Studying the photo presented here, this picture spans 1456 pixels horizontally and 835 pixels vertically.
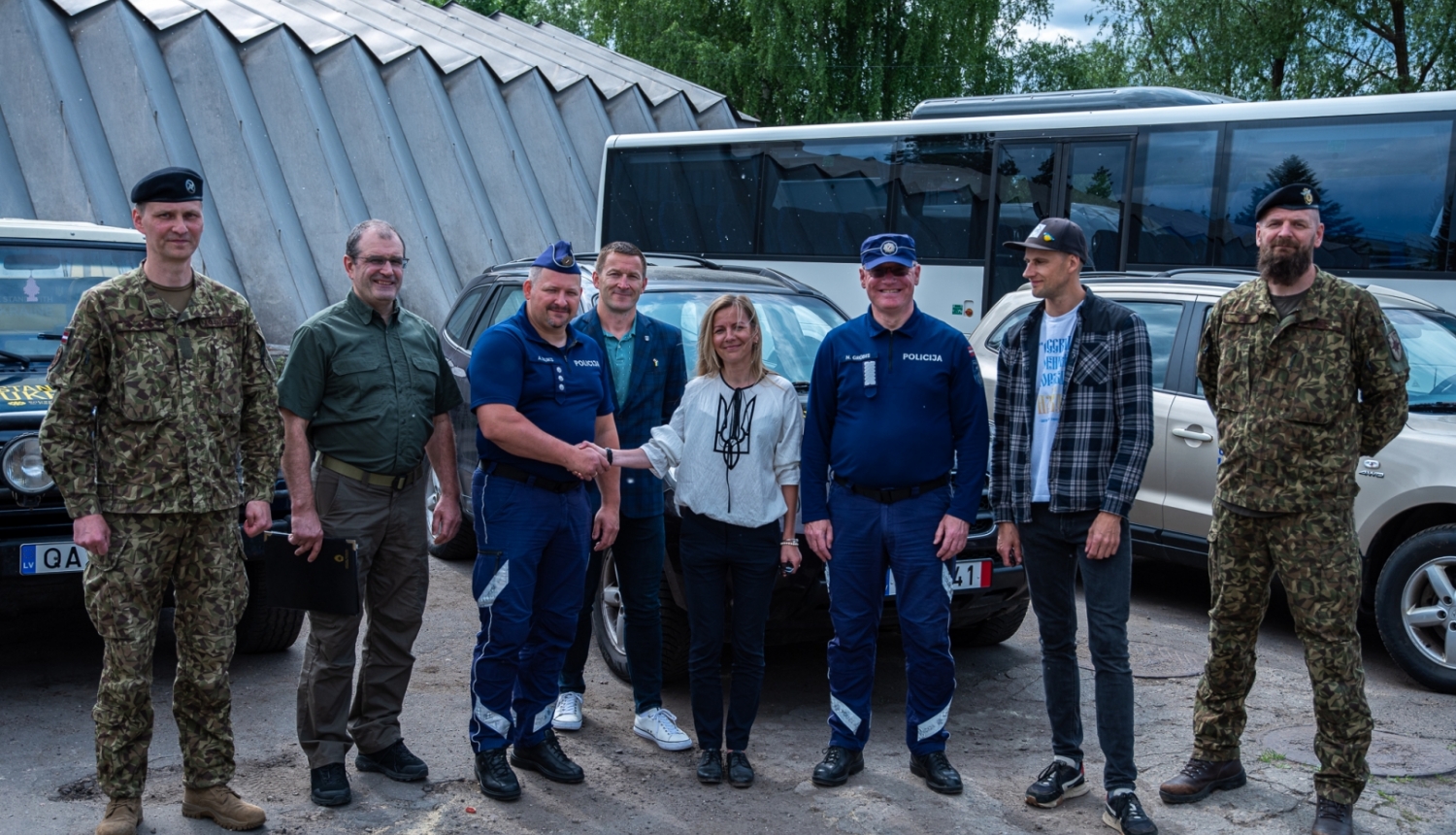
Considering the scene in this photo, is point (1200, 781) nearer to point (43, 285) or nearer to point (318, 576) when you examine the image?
point (318, 576)

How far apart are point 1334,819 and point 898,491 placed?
180cm

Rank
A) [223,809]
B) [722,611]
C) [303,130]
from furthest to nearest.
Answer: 1. [303,130]
2. [722,611]
3. [223,809]

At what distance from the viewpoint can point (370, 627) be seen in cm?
478

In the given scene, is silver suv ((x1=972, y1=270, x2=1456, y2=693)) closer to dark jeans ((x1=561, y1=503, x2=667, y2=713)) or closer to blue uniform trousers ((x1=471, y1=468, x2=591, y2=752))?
dark jeans ((x1=561, y1=503, x2=667, y2=713))

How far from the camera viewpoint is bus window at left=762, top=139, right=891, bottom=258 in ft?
46.0

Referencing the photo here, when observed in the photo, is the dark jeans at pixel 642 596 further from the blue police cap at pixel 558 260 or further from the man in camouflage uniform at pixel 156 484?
the man in camouflage uniform at pixel 156 484

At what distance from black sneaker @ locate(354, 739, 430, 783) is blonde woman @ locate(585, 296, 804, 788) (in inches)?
40.5

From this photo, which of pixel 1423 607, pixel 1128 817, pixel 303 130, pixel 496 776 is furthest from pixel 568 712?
pixel 303 130

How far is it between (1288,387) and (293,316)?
13.0 meters

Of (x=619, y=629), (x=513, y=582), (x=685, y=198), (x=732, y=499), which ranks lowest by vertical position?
(x=619, y=629)

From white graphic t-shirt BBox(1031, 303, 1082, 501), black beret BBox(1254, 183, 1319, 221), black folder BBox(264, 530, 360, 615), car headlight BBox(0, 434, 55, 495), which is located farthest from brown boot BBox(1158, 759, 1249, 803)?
car headlight BBox(0, 434, 55, 495)

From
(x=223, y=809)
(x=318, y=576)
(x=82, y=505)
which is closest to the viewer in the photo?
(x=82, y=505)

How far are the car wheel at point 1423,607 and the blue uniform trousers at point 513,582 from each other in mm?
3883

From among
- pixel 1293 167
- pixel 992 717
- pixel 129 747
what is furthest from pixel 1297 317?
pixel 1293 167
